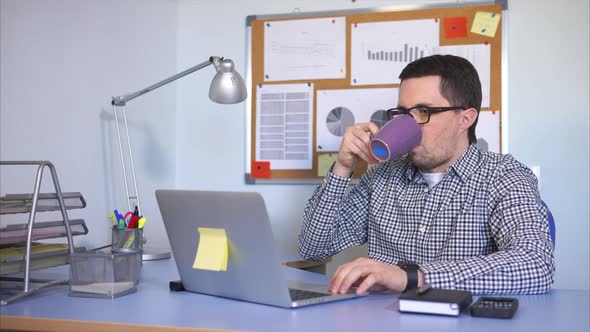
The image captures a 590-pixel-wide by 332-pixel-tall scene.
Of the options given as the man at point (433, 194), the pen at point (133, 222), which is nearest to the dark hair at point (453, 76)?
the man at point (433, 194)

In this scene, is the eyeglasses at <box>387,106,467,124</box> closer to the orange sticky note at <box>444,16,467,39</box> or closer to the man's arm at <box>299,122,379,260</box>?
the man's arm at <box>299,122,379,260</box>

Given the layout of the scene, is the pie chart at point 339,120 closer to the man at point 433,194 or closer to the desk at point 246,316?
the man at point 433,194

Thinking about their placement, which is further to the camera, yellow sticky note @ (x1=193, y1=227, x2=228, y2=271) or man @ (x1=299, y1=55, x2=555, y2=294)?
man @ (x1=299, y1=55, x2=555, y2=294)

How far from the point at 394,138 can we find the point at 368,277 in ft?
1.34

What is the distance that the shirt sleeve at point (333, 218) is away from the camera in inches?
70.5

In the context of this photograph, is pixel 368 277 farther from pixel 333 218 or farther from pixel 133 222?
pixel 133 222

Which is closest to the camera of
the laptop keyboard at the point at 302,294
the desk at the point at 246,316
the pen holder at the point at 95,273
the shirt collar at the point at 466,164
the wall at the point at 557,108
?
the desk at the point at 246,316

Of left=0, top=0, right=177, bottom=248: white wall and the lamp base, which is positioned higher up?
left=0, top=0, right=177, bottom=248: white wall

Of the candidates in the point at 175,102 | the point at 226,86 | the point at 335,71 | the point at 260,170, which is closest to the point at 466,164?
the point at 226,86

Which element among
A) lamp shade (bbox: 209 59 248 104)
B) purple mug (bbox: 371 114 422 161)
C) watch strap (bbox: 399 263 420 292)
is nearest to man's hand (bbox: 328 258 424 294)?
watch strap (bbox: 399 263 420 292)

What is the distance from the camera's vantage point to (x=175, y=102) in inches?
107

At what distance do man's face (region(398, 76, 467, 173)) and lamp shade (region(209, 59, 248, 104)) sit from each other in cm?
52

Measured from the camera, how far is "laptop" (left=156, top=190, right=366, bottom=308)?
1.04m

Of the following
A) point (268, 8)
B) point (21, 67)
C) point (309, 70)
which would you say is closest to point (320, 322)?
point (21, 67)
